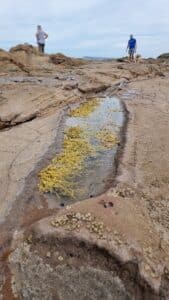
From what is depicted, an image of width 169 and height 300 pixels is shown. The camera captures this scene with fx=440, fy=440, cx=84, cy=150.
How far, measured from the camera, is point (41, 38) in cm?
1991

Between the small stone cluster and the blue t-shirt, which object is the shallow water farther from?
the blue t-shirt

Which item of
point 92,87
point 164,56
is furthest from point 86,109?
point 164,56

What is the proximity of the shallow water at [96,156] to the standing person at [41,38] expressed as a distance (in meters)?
9.12

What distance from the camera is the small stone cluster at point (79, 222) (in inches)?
201

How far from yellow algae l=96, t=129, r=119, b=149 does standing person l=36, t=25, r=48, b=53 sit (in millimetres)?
11559

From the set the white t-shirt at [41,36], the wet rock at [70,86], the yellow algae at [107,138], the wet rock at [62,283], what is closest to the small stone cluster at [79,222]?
the wet rock at [62,283]

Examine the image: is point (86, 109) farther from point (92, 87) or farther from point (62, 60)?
point (62, 60)

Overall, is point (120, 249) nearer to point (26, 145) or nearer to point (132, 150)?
point (132, 150)

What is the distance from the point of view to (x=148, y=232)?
5230 mm

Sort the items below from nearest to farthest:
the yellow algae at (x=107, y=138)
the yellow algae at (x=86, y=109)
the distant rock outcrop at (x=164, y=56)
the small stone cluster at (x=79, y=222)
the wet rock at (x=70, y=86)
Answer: the small stone cluster at (x=79, y=222), the yellow algae at (x=107, y=138), the yellow algae at (x=86, y=109), the wet rock at (x=70, y=86), the distant rock outcrop at (x=164, y=56)

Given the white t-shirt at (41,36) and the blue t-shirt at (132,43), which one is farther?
the blue t-shirt at (132,43)

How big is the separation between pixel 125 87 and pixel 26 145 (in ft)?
22.7

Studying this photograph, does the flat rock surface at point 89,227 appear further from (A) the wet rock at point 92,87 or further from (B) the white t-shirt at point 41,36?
(B) the white t-shirt at point 41,36

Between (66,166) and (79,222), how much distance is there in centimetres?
209
